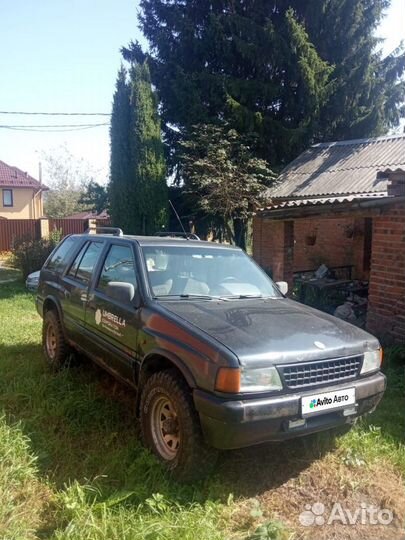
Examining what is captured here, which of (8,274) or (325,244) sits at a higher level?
(325,244)

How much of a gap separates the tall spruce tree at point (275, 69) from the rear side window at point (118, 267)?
431 inches

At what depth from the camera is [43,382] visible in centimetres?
439

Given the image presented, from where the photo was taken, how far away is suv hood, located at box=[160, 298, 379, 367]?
2.59 meters

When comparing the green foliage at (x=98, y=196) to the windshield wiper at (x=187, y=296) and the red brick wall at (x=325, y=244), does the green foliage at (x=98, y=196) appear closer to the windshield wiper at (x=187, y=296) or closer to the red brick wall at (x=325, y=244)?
the red brick wall at (x=325, y=244)

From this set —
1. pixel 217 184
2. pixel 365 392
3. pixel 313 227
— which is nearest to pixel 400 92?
pixel 313 227

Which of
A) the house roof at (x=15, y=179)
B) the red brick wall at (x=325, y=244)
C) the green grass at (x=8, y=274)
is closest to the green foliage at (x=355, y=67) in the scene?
the red brick wall at (x=325, y=244)

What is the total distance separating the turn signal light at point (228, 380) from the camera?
2436 millimetres

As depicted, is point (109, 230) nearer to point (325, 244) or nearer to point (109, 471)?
point (109, 471)

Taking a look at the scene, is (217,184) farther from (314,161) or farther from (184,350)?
(184,350)

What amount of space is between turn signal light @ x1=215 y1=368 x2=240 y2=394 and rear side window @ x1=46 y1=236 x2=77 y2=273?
3.15 meters

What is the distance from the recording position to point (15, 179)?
30.6 m

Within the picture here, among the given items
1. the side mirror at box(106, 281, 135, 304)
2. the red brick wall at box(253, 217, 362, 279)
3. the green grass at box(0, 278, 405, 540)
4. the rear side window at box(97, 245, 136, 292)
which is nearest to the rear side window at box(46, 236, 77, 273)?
the rear side window at box(97, 245, 136, 292)

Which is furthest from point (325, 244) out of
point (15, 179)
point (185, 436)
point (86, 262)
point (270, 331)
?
point (15, 179)

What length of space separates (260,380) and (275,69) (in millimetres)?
15057
